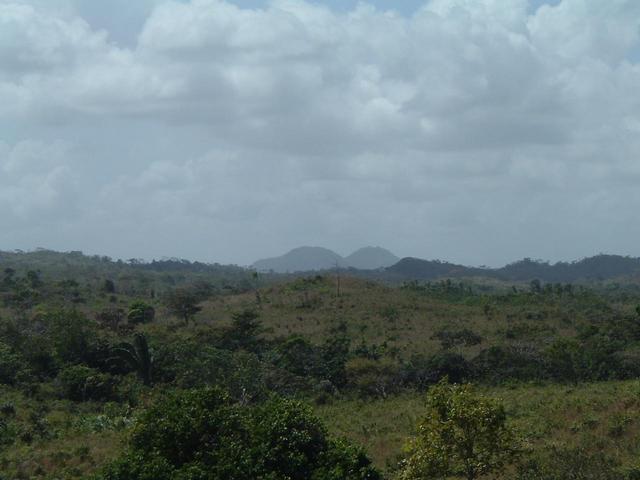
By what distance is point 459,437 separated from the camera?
Result: 14.6 metres

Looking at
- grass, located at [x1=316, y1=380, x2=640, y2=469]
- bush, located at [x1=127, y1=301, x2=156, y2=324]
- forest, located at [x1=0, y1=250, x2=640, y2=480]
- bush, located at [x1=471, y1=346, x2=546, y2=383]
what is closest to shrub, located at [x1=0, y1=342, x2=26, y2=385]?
forest, located at [x1=0, y1=250, x2=640, y2=480]

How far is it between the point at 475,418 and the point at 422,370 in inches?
902

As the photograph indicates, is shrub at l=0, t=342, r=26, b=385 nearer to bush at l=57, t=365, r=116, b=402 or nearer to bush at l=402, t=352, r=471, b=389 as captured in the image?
bush at l=57, t=365, r=116, b=402

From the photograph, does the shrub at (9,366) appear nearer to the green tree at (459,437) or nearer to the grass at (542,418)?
the grass at (542,418)

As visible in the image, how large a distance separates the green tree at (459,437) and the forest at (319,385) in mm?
39

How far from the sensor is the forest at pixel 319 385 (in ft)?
48.2

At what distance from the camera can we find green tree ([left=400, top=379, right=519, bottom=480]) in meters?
14.4

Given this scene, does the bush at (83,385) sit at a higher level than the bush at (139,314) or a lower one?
lower

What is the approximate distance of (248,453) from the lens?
1441 cm

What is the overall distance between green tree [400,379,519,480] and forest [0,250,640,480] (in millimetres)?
39

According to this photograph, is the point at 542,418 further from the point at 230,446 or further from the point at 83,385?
the point at 83,385

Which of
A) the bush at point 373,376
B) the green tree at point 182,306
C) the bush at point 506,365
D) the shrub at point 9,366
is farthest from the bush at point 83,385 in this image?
the green tree at point 182,306

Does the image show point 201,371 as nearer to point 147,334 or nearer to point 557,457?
point 147,334

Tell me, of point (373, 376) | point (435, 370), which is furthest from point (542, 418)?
point (373, 376)
